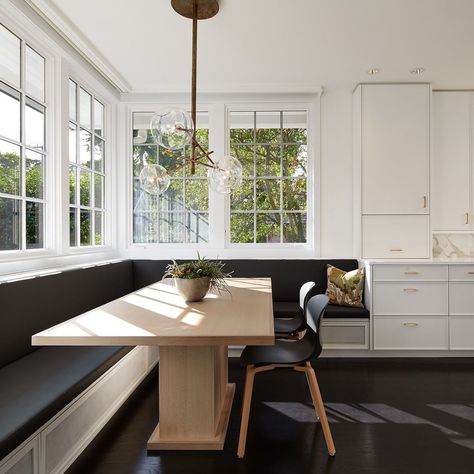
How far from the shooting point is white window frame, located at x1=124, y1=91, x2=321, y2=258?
4473mm

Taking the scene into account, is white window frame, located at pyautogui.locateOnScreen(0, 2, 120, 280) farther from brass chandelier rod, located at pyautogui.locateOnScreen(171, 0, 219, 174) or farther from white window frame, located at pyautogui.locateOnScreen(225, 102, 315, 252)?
white window frame, located at pyautogui.locateOnScreen(225, 102, 315, 252)

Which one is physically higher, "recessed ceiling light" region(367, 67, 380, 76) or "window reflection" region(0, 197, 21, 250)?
"recessed ceiling light" region(367, 67, 380, 76)

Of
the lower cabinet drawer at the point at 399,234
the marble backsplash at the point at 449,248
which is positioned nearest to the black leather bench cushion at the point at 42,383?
the lower cabinet drawer at the point at 399,234

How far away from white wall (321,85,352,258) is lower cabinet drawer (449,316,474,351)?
3.95 feet

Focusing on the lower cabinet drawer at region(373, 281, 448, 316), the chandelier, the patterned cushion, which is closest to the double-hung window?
Result: the patterned cushion

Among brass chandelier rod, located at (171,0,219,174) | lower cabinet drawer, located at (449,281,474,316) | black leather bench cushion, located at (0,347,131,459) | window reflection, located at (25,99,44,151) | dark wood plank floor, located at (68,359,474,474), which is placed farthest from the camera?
lower cabinet drawer, located at (449,281,474,316)

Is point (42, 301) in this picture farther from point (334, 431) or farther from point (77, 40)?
point (77, 40)

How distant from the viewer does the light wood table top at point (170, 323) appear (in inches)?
63.9

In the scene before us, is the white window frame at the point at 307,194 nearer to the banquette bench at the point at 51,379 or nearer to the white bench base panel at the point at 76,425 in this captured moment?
the banquette bench at the point at 51,379

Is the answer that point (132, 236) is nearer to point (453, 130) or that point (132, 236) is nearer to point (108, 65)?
point (108, 65)

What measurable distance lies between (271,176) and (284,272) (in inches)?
43.2

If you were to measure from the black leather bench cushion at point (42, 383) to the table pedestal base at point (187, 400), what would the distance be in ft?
1.39

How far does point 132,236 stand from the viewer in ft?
15.1

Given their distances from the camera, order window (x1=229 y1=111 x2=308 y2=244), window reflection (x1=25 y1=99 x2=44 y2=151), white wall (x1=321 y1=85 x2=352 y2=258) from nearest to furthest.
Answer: window reflection (x1=25 y1=99 x2=44 y2=151) → white wall (x1=321 y1=85 x2=352 y2=258) → window (x1=229 y1=111 x2=308 y2=244)
